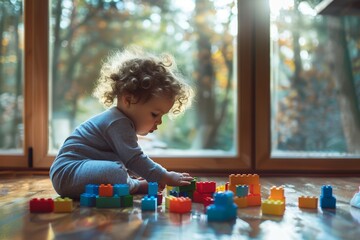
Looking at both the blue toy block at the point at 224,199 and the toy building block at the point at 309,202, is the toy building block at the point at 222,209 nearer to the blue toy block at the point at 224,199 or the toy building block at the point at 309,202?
the blue toy block at the point at 224,199

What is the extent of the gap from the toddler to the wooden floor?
0.38 ft

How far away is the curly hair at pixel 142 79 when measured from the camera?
1605mm

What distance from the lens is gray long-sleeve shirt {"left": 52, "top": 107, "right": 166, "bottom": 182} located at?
1521 mm

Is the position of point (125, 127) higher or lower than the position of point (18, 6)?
lower

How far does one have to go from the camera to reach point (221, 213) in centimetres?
117

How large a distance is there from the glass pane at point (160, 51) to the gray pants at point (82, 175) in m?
0.88

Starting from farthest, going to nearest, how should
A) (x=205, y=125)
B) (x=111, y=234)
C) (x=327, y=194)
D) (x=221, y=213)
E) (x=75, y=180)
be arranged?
(x=205, y=125)
(x=75, y=180)
(x=327, y=194)
(x=221, y=213)
(x=111, y=234)

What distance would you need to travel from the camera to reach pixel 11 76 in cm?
238

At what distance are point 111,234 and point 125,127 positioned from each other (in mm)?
566

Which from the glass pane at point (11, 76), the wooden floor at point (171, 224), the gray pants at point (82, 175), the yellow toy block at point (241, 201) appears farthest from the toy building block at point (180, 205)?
the glass pane at point (11, 76)

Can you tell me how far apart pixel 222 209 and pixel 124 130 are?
0.50 m

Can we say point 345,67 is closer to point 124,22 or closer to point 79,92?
point 124,22

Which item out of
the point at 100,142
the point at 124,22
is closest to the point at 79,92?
the point at 124,22

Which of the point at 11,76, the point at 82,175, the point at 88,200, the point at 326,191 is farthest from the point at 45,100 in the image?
the point at 326,191
